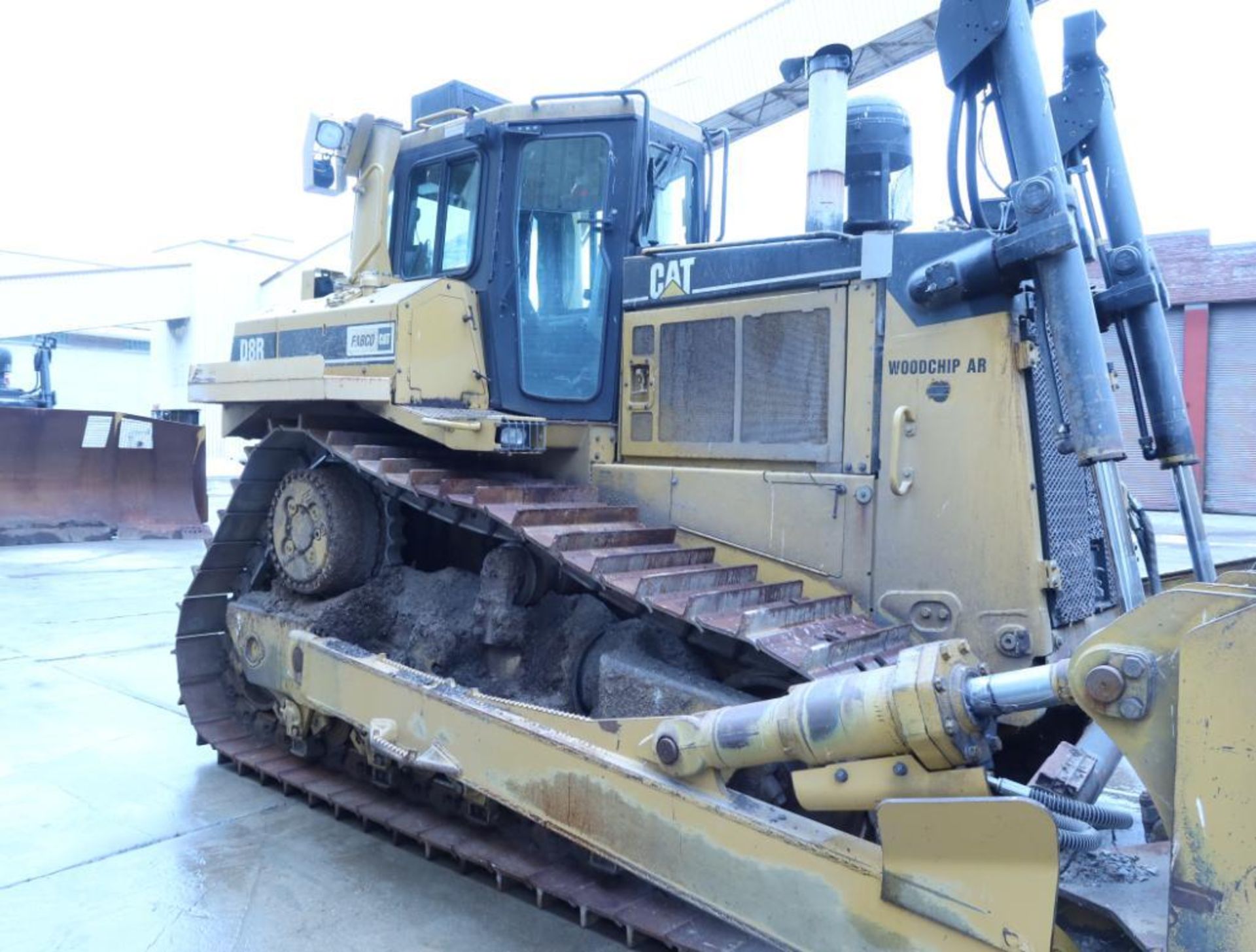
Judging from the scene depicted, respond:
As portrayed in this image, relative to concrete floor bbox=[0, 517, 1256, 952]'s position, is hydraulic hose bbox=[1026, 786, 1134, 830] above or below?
above

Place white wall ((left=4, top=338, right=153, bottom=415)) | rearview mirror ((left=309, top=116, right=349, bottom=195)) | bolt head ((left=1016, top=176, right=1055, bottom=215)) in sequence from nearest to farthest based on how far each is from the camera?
bolt head ((left=1016, top=176, right=1055, bottom=215)) < rearview mirror ((left=309, top=116, right=349, bottom=195)) < white wall ((left=4, top=338, right=153, bottom=415))

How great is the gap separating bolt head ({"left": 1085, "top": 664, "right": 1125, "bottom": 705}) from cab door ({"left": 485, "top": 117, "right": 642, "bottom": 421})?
8.57 ft

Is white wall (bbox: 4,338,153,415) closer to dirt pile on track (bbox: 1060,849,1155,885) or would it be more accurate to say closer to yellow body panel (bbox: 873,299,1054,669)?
yellow body panel (bbox: 873,299,1054,669)

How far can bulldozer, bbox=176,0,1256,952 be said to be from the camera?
2.46 metres

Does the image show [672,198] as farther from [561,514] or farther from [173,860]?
[173,860]

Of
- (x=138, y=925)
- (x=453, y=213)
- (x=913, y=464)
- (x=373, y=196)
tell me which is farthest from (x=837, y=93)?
(x=138, y=925)

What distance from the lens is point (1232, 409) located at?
65.3 feet

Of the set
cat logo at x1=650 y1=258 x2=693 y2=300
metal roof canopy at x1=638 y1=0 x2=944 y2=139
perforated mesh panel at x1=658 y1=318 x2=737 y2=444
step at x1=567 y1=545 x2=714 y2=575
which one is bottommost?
step at x1=567 y1=545 x2=714 y2=575

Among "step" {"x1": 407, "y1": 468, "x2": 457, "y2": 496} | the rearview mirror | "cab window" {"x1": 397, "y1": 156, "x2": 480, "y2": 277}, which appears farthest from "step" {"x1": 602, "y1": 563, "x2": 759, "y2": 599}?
the rearview mirror

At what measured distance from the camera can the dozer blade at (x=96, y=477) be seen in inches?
481

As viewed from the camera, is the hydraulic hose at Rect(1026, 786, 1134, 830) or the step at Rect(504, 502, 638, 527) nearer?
the hydraulic hose at Rect(1026, 786, 1134, 830)

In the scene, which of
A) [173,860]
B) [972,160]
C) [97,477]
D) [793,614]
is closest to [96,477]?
[97,477]

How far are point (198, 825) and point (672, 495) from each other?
2.47 metres

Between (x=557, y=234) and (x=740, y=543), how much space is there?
1.60 metres
